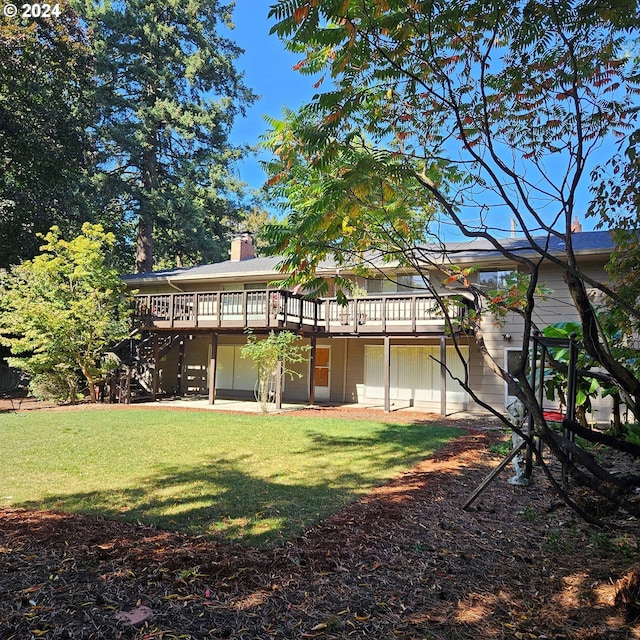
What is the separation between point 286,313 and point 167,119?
18703mm

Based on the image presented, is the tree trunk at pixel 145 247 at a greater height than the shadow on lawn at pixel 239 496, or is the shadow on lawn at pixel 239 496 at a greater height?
the tree trunk at pixel 145 247

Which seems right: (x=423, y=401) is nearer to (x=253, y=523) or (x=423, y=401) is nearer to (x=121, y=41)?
(x=253, y=523)

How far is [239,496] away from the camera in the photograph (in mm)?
5367

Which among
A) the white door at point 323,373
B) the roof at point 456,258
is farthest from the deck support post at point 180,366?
the white door at point 323,373

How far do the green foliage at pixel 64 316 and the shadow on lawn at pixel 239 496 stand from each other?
9.60 metres

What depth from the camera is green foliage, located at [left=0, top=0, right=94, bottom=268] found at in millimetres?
19875

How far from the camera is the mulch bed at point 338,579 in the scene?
2.69 meters

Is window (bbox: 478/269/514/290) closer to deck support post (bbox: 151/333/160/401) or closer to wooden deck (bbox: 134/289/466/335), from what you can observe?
Answer: wooden deck (bbox: 134/289/466/335)

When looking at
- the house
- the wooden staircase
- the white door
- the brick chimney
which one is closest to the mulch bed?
the house

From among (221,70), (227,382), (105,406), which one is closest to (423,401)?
(227,382)

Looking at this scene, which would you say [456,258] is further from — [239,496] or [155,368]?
[155,368]

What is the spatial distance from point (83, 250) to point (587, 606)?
15.9 metres

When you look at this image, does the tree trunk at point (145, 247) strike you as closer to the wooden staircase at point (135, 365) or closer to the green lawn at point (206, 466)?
the wooden staircase at point (135, 365)

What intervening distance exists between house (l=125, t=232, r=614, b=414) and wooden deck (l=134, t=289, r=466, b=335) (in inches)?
1.4
